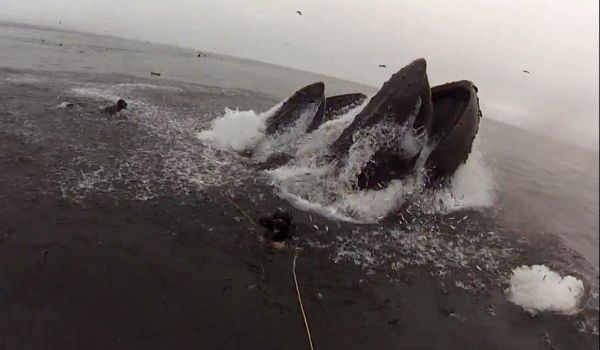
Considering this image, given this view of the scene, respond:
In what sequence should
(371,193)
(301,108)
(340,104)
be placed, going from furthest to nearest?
(340,104)
(301,108)
(371,193)

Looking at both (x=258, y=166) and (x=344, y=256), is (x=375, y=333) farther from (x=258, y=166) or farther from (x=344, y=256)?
(x=258, y=166)

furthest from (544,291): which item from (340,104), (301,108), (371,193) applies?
(301,108)

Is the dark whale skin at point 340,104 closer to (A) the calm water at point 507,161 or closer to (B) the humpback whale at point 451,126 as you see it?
(B) the humpback whale at point 451,126

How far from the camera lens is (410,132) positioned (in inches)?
403

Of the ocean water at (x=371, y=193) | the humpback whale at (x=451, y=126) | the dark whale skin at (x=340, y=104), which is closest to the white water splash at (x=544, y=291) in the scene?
the ocean water at (x=371, y=193)

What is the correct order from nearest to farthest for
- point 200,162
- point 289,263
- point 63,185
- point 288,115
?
point 289,263 < point 63,185 < point 200,162 < point 288,115

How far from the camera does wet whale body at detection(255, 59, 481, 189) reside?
392 inches

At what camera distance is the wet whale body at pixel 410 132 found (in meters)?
9.97

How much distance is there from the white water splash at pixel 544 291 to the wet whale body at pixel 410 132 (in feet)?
9.63

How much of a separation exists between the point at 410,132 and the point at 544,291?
409cm

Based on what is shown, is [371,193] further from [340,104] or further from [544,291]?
[340,104]

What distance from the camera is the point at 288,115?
13.0 m

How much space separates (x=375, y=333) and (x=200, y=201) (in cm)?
445

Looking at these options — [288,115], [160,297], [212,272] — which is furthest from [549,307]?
[288,115]
